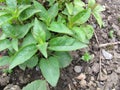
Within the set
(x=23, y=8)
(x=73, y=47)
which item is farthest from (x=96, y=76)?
(x=23, y=8)

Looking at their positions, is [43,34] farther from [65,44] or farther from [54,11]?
[54,11]

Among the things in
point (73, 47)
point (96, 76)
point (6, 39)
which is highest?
point (6, 39)

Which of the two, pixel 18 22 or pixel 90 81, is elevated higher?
pixel 18 22

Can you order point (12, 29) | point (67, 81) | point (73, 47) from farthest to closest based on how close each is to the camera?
point (67, 81)
point (12, 29)
point (73, 47)

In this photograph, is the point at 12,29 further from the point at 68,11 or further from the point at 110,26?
the point at 110,26

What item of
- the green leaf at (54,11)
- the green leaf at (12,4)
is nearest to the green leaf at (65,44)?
the green leaf at (54,11)

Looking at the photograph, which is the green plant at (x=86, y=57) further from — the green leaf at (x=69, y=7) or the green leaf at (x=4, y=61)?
the green leaf at (x=4, y=61)
